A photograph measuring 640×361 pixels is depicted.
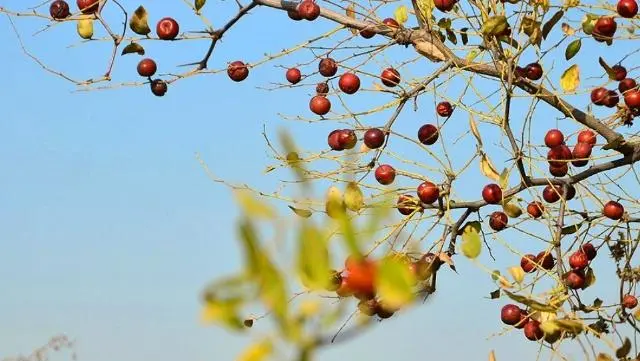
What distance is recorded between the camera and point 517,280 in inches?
83.6

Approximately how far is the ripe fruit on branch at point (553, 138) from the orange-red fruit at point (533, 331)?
1.88 feet

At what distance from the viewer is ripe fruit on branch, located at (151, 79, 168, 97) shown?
125 inches

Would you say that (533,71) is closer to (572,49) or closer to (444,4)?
(572,49)

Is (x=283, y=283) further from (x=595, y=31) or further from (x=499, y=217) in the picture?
(x=595, y=31)

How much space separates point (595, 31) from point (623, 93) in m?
0.22

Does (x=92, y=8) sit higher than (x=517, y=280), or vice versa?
(x=517, y=280)

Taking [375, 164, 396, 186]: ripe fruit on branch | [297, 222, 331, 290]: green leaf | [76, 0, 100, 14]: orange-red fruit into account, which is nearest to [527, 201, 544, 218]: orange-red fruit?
[375, 164, 396, 186]: ripe fruit on branch

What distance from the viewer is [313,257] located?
0.56 meters

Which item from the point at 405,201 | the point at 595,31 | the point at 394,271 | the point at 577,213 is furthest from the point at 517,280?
the point at 394,271

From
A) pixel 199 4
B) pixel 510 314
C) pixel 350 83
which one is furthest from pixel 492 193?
pixel 199 4

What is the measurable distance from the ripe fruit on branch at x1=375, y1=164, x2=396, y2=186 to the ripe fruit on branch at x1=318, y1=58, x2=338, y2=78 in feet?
1.66

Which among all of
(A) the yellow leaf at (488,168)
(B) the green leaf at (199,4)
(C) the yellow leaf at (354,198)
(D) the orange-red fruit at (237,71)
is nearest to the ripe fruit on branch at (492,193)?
(A) the yellow leaf at (488,168)

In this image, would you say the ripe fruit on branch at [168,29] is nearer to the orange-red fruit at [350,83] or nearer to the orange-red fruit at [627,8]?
the orange-red fruit at [350,83]

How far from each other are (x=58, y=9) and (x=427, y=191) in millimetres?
1368
